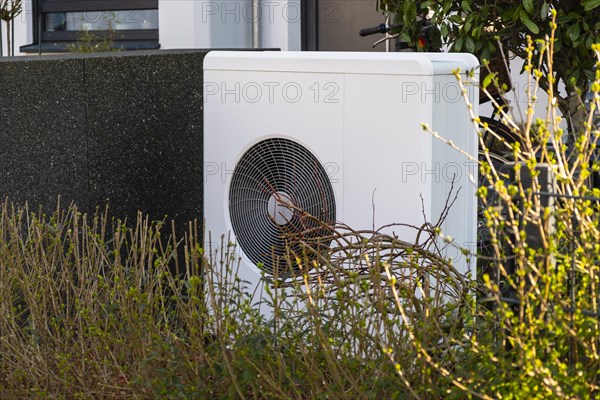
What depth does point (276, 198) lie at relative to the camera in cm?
354

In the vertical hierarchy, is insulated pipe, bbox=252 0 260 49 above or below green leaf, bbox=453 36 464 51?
above

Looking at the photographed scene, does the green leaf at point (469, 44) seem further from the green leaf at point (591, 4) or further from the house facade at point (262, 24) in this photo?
the house facade at point (262, 24)

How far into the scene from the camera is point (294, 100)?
3500mm

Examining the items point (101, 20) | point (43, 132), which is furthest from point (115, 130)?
point (101, 20)

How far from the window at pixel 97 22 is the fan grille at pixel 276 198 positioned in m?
6.11

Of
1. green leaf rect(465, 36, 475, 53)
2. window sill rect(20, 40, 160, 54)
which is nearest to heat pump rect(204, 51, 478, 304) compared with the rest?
green leaf rect(465, 36, 475, 53)

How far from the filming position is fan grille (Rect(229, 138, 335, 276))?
3502 mm

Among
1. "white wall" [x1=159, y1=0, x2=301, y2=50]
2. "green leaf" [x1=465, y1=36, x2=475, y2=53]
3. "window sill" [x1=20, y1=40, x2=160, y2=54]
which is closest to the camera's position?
"green leaf" [x1=465, y1=36, x2=475, y2=53]

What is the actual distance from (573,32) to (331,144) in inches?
52.5

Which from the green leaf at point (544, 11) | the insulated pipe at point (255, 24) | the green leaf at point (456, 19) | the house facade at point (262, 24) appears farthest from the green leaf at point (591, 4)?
the insulated pipe at point (255, 24)

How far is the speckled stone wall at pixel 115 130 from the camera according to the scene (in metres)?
4.23

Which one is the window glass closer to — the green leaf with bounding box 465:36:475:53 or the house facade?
the house facade

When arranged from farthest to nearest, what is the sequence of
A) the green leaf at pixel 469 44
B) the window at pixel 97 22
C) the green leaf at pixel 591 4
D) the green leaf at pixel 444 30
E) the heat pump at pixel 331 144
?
1. the window at pixel 97 22
2. the green leaf at pixel 444 30
3. the green leaf at pixel 469 44
4. the green leaf at pixel 591 4
5. the heat pump at pixel 331 144

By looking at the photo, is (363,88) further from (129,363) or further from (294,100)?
(129,363)
